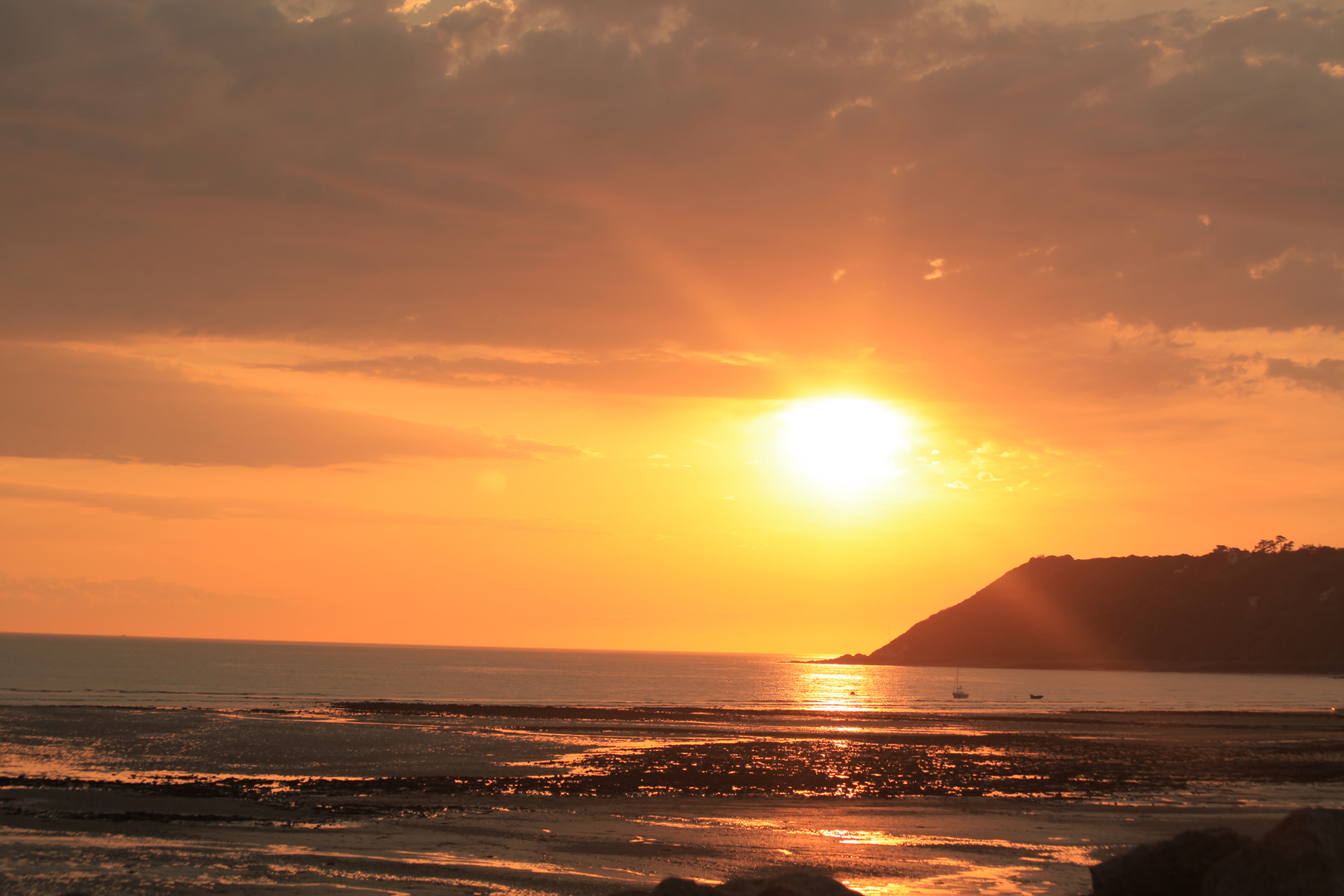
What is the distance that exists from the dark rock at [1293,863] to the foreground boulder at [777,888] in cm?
617

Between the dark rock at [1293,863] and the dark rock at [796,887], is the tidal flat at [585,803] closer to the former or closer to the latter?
the dark rock at [1293,863]

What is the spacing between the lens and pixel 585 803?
29.6 metres

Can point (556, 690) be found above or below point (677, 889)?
below

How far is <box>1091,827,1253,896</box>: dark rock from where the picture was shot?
1659cm

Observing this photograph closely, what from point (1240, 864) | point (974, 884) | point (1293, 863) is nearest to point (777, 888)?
point (974, 884)

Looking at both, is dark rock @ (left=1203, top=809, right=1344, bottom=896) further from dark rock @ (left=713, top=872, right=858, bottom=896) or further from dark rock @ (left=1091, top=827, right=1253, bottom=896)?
dark rock @ (left=713, top=872, right=858, bottom=896)

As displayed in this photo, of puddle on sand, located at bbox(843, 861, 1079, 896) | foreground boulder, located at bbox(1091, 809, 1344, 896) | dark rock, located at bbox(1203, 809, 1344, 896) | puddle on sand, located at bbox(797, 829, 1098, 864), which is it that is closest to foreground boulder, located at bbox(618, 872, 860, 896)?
puddle on sand, located at bbox(843, 861, 1079, 896)

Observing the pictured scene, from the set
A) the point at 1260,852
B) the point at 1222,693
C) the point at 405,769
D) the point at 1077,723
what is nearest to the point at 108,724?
the point at 405,769

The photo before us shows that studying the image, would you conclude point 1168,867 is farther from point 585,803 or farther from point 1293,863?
point 585,803

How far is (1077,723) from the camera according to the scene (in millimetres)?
69625

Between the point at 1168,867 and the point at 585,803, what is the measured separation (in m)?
17.6

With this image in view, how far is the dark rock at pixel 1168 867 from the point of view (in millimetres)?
16594

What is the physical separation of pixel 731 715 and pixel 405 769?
138 ft

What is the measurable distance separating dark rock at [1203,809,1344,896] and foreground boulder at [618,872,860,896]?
617 centimetres
